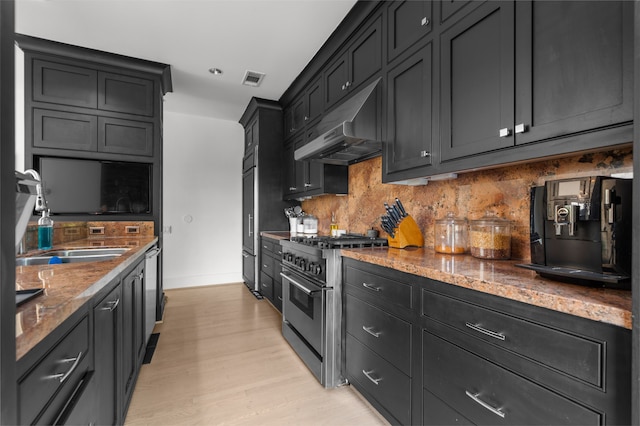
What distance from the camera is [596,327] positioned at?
79 centimetres

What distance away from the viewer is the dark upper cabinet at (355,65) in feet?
7.19

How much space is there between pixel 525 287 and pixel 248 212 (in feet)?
13.5

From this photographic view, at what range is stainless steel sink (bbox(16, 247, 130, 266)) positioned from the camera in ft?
5.80

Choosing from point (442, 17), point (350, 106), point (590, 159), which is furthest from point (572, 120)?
point (350, 106)

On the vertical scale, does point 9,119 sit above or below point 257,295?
above

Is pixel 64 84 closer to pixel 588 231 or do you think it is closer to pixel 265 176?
pixel 265 176

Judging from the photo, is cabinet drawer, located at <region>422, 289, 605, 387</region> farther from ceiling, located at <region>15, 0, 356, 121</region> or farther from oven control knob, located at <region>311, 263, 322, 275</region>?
ceiling, located at <region>15, 0, 356, 121</region>

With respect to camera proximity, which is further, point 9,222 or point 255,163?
point 255,163

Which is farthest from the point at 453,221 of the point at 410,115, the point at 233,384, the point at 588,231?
the point at 233,384

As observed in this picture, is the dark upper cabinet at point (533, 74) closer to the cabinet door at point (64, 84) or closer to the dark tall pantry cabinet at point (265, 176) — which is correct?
the dark tall pantry cabinet at point (265, 176)

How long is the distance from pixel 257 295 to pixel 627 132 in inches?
159

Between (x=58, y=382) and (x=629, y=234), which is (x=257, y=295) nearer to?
(x=58, y=382)

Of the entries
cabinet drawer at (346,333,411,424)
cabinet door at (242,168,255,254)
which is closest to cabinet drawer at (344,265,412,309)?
cabinet drawer at (346,333,411,424)

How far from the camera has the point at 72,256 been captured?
207 cm
